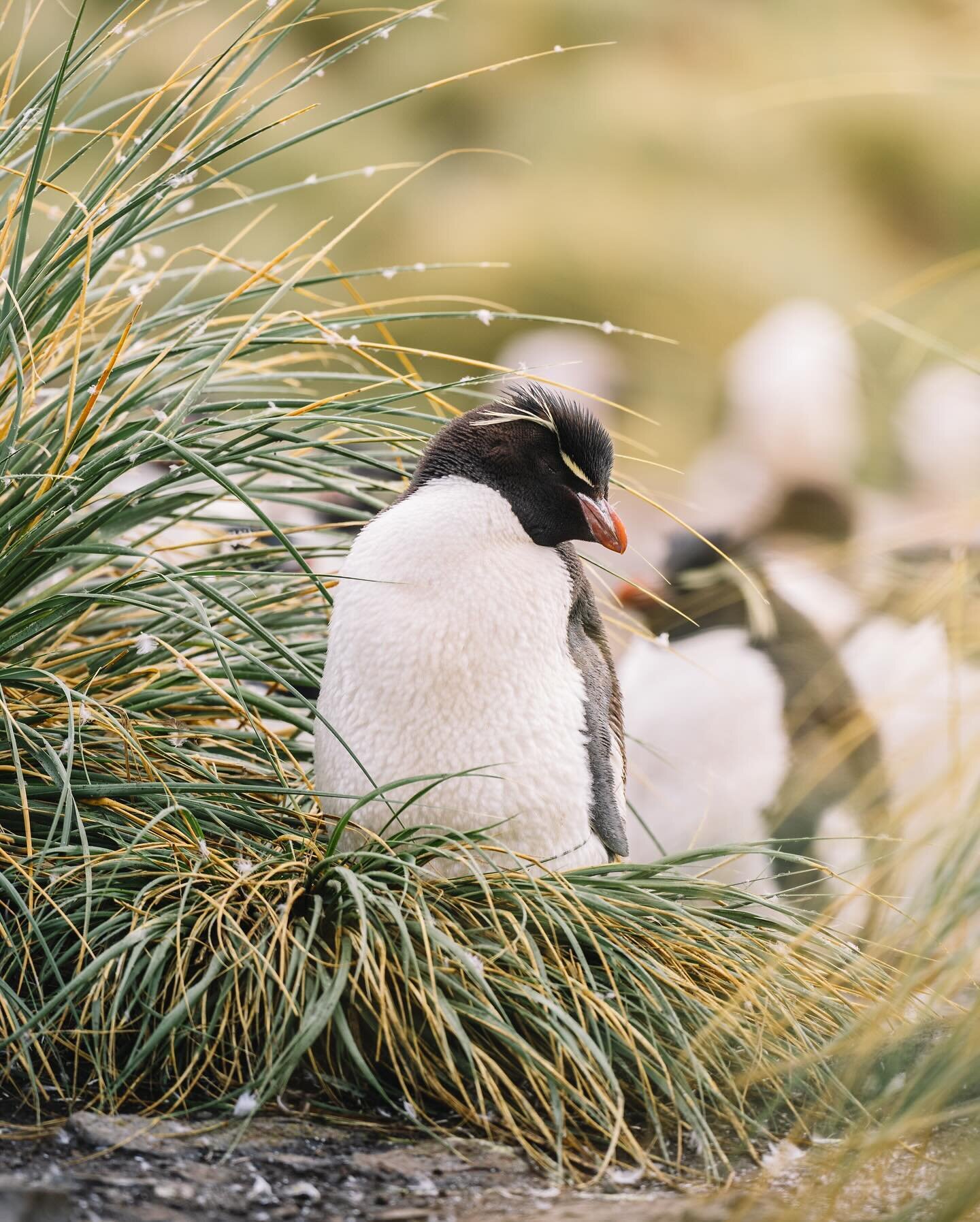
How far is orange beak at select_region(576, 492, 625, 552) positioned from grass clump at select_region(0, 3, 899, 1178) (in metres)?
0.34

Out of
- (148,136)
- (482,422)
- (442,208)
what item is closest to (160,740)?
(482,422)

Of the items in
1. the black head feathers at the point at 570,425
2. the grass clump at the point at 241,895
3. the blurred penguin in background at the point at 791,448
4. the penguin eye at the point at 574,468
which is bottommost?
the grass clump at the point at 241,895

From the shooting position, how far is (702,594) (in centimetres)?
338

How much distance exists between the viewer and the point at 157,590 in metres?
2.14

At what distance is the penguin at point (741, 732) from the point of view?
3113 millimetres

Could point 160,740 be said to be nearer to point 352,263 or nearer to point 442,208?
point 352,263

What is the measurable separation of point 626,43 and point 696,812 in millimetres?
13204

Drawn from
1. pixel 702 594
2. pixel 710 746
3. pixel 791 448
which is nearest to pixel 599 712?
pixel 710 746

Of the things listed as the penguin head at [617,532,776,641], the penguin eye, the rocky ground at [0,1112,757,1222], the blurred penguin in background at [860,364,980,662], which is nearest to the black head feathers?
the penguin eye

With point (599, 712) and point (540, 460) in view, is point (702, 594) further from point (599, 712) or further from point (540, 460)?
point (540, 460)

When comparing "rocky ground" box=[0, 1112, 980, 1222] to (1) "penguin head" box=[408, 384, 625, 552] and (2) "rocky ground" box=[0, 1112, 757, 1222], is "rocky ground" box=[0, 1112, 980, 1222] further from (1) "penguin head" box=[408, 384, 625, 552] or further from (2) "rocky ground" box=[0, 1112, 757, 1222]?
(1) "penguin head" box=[408, 384, 625, 552]

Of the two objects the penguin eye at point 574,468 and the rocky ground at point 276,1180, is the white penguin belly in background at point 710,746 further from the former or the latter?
the rocky ground at point 276,1180

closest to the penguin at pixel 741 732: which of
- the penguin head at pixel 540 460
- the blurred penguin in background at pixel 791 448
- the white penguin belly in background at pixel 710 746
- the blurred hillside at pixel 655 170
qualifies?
the white penguin belly in background at pixel 710 746

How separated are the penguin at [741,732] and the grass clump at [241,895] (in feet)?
4.21
